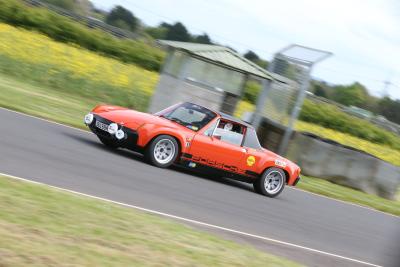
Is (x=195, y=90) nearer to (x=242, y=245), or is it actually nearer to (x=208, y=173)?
(x=208, y=173)

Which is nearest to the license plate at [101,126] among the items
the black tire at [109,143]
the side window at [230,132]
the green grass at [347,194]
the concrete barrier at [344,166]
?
the black tire at [109,143]

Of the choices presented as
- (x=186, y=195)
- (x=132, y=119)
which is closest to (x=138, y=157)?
(x=132, y=119)

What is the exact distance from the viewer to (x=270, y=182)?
14.6 m

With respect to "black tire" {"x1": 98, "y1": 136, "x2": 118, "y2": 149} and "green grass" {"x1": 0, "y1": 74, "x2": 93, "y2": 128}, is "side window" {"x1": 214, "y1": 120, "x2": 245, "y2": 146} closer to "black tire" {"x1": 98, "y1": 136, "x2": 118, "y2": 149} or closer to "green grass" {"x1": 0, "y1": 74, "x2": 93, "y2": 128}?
"black tire" {"x1": 98, "y1": 136, "x2": 118, "y2": 149}

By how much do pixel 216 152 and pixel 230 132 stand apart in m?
0.62

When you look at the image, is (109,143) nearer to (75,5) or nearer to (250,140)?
(250,140)

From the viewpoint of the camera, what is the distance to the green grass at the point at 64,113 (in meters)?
16.5

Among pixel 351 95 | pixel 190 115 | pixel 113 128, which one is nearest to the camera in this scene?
pixel 113 128

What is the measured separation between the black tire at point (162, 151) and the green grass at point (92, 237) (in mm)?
4574

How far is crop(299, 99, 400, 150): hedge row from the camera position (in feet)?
144

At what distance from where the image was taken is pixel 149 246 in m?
6.82

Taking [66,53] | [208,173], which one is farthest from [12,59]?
[208,173]

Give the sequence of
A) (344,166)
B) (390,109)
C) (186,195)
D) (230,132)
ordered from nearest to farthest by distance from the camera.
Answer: (186,195) → (230,132) → (344,166) → (390,109)

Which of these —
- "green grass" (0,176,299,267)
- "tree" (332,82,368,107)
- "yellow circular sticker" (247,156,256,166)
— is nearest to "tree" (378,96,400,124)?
"tree" (332,82,368,107)
